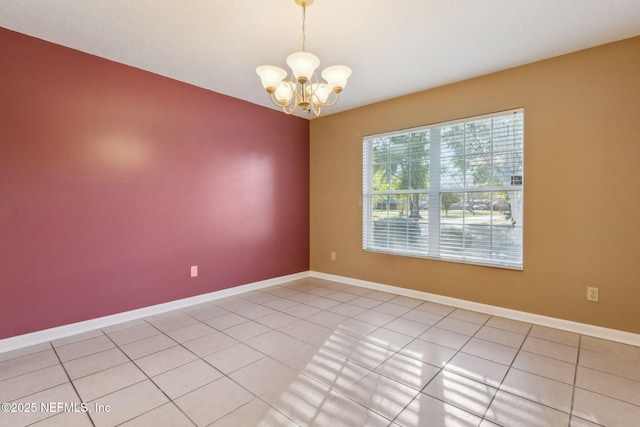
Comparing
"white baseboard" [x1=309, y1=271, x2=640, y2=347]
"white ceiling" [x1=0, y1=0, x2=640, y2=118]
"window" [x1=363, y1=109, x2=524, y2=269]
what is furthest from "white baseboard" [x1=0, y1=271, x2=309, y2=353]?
"white ceiling" [x1=0, y1=0, x2=640, y2=118]

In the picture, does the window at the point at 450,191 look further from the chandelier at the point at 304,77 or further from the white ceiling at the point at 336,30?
the chandelier at the point at 304,77

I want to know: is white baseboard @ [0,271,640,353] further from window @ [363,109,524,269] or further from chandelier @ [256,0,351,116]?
chandelier @ [256,0,351,116]

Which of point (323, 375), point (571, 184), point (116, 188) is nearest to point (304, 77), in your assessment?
point (323, 375)

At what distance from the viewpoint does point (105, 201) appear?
2.82m

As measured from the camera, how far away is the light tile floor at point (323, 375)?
5.33 feet

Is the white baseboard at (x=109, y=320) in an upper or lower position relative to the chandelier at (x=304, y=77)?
lower

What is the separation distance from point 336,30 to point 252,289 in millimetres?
3113

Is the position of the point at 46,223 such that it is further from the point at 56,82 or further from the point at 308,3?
the point at 308,3

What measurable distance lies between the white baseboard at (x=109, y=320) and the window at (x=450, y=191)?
187 centimetres

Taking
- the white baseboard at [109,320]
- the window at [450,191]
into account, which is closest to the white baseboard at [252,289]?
the white baseboard at [109,320]

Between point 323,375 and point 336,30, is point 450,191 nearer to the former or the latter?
point 336,30

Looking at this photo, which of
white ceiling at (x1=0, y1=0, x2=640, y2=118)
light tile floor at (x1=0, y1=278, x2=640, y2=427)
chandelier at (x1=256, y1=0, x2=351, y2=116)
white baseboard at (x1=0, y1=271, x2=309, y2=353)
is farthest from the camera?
white baseboard at (x1=0, y1=271, x2=309, y2=353)

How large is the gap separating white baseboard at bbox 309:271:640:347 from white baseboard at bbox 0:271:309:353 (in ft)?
5.75

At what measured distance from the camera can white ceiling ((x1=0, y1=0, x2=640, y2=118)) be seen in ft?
6.76
